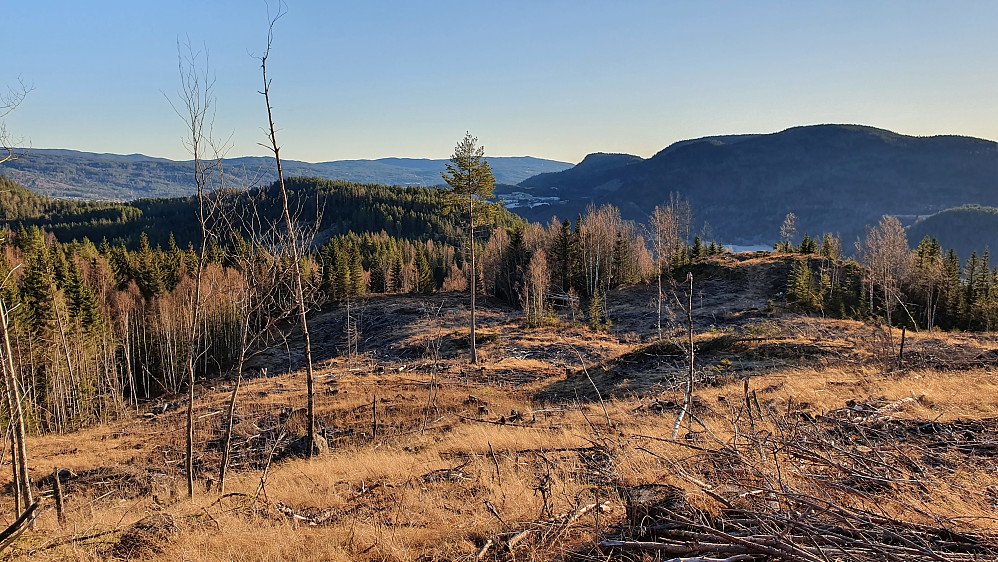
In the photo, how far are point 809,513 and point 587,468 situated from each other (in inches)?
141

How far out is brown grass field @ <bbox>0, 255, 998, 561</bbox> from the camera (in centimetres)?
347

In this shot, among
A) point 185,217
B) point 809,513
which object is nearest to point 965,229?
point 809,513

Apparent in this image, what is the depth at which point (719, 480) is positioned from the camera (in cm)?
452

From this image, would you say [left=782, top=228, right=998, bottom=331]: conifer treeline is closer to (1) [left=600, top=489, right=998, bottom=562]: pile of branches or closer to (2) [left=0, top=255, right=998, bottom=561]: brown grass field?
(2) [left=0, top=255, right=998, bottom=561]: brown grass field

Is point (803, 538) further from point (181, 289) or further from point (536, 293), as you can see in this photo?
point (181, 289)

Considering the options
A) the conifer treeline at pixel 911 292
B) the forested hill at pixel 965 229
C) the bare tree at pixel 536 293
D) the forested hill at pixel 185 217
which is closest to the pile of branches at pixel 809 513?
the bare tree at pixel 536 293

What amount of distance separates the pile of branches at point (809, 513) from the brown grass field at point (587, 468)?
3cm

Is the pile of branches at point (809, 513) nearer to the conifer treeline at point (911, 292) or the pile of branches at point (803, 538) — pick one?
the pile of branches at point (803, 538)

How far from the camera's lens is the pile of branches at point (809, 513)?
2.82 metres

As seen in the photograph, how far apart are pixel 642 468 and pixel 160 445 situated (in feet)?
61.7

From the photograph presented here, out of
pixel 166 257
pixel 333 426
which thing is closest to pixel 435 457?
pixel 333 426

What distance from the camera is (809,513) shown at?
330 centimetres

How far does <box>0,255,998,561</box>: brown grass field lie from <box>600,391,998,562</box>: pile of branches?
3cm

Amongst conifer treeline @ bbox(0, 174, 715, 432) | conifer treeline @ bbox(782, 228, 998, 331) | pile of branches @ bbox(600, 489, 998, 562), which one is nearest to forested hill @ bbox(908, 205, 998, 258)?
conifer treeline @ bbox(782, 228, 998, 331)
